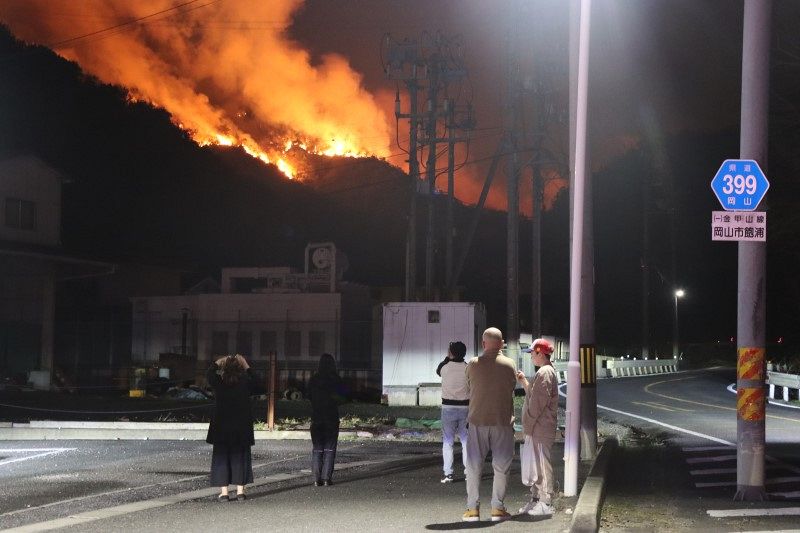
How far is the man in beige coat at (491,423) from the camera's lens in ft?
34.0

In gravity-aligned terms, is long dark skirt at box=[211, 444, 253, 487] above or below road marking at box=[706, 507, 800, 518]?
above

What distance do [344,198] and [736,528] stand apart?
112 meters

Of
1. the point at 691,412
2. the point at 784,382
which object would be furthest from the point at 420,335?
A: the point at 784,382

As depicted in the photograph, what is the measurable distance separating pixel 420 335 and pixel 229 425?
67.3 ft

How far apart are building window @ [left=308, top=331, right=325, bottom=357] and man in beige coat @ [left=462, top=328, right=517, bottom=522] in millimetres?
32884

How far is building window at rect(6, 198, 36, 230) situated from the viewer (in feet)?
129

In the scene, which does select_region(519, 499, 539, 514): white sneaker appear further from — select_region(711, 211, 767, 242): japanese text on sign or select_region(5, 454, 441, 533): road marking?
select_region(5, 454, 441, 533): road marking

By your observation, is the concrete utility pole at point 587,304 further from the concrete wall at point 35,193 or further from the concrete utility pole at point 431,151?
the concrete wall at point 35,193

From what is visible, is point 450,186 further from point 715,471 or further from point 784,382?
point 715,471

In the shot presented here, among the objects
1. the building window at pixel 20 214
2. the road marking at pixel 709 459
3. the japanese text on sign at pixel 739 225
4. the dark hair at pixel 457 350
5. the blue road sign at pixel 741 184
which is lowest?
the road marking at pixel 709 459

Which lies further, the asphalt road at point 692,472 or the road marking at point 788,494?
the road marking at point 788,494

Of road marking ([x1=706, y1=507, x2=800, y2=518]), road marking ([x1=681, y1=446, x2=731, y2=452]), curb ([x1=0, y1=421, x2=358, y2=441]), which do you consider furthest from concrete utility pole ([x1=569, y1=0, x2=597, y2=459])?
curb ([x1=0, y1=421, x2=358, y2=441])

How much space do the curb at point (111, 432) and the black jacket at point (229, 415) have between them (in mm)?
8752

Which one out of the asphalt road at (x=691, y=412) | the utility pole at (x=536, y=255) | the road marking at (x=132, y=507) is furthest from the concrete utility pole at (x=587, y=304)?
the utility pole at (x=536, y=255)
